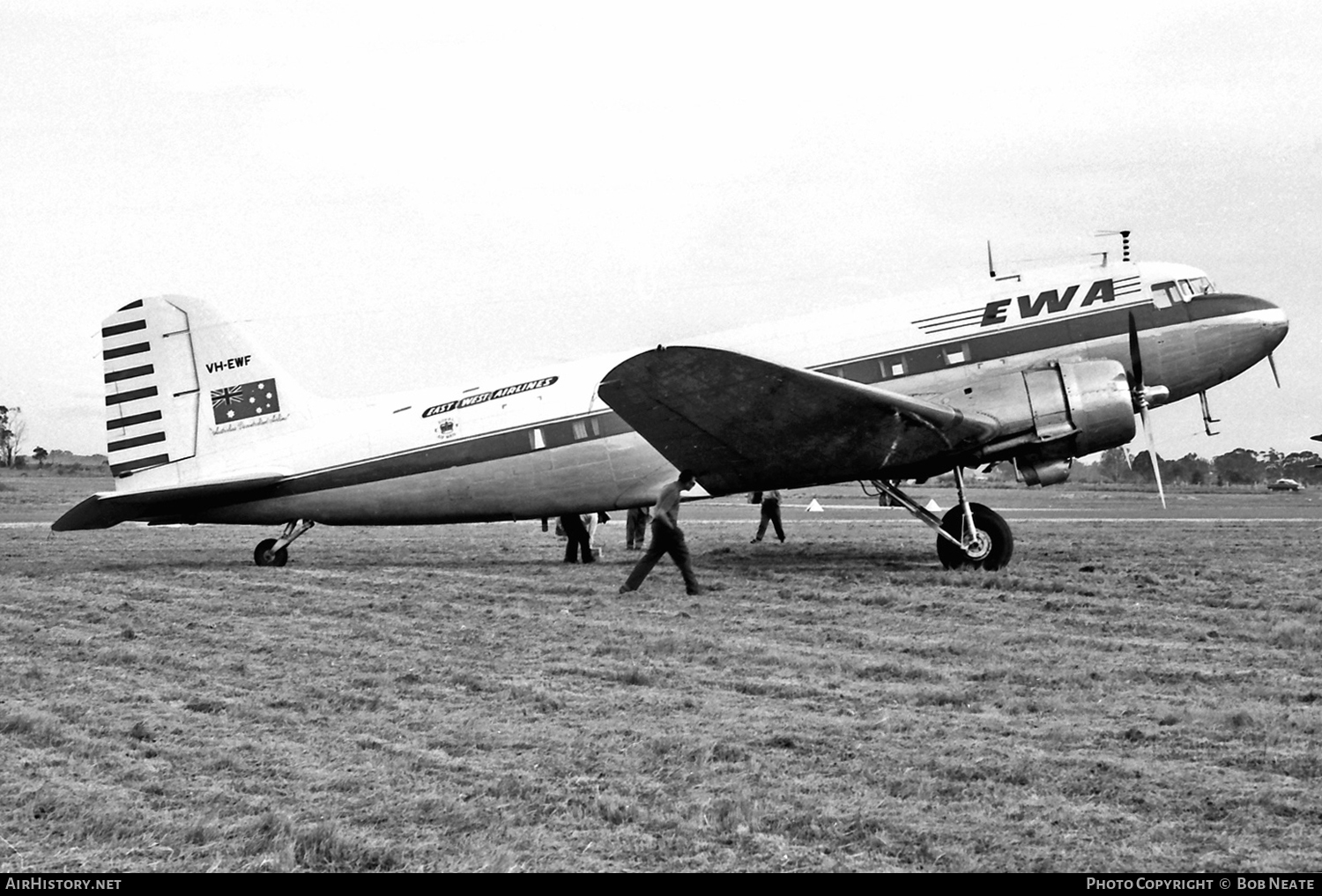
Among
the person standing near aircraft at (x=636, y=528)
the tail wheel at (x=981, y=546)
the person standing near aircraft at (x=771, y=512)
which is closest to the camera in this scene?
the tail wheel at (x=981, y=546)

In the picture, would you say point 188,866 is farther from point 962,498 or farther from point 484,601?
point 962,498

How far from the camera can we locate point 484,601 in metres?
12.4

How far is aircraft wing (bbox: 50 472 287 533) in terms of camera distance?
15164 millimetres

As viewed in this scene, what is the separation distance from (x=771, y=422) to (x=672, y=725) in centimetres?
761

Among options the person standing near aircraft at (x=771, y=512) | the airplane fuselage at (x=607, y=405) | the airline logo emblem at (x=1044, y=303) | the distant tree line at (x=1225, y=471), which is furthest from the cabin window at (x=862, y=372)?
the distant tree line at (x=1225, y=471)

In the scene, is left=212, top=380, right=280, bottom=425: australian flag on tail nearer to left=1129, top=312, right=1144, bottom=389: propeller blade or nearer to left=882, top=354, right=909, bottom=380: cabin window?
left=882, top=354, right=909, bottom=380: cabin window

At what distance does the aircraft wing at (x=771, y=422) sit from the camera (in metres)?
12.8

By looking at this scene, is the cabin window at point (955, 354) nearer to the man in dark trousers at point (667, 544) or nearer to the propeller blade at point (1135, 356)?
the propeller blade at point (1135, 356)

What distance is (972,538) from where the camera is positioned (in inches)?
558

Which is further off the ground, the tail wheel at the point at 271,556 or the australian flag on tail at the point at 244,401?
the australian flag on tail at the point at 244,401

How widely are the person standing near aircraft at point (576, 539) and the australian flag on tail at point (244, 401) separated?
439 cm

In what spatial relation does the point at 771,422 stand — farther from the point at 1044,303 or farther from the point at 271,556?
the point at 271,556

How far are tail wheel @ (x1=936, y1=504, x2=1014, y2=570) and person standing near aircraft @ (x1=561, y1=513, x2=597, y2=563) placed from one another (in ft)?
17.0

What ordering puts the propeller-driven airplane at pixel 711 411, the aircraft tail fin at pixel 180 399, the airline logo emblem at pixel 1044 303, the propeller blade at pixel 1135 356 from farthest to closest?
1. the aircraft tail fin at pixel 180 399
2. the airline logo emblem at pixel 1044 303
3. the propeller blade at pixel 1135 356
4. the propeller-driven airplane at pixel 711 411
